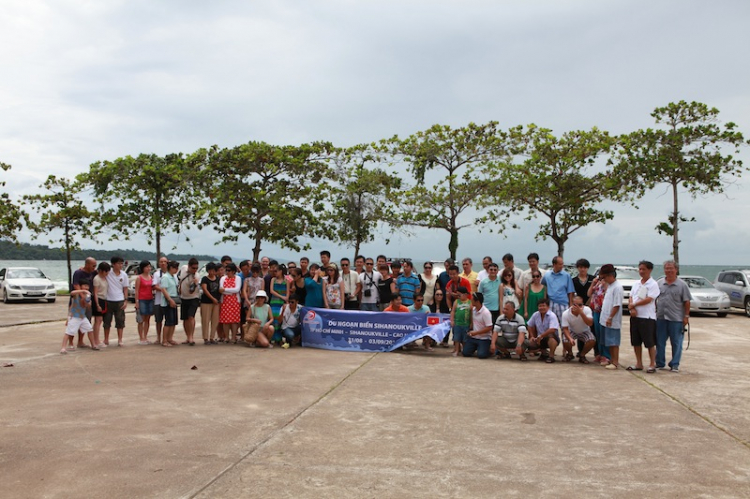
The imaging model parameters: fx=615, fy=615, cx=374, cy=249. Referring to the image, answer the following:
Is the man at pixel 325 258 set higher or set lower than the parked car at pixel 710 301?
higher

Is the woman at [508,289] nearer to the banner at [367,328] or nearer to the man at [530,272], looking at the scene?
the man at [530,272]

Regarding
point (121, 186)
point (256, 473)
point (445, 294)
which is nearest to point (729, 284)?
point (445, 294)

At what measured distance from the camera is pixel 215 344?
12000 millimetres

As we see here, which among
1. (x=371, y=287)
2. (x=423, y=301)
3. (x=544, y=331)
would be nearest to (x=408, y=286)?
(x=423, y=301)

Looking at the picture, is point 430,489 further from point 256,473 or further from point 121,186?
point 121,186

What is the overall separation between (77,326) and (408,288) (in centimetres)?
598

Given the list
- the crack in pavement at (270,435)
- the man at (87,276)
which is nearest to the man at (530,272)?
the crack in pavement at (270,435)

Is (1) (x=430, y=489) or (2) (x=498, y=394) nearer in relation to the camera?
(1) (x=430, y=489)

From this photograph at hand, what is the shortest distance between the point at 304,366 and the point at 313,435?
386 centimetres

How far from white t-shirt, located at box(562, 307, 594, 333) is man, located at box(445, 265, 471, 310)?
73.3 inches

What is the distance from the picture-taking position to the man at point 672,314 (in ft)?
30.6

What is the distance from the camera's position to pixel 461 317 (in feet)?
35.2

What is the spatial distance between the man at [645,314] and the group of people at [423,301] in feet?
0.05

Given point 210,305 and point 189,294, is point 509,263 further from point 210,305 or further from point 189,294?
point 189,294
